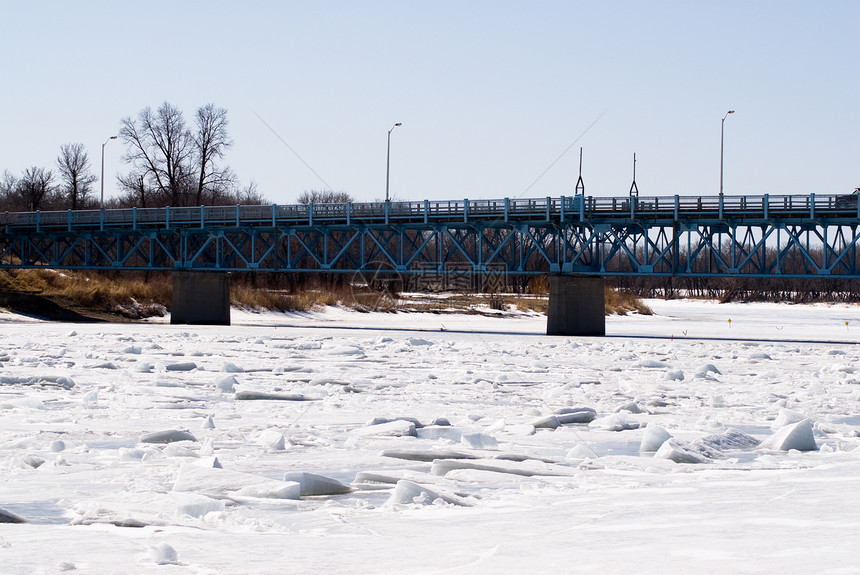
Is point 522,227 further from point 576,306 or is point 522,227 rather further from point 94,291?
point 94,291

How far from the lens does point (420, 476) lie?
884cm

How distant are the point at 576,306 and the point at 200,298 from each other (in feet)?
79.9

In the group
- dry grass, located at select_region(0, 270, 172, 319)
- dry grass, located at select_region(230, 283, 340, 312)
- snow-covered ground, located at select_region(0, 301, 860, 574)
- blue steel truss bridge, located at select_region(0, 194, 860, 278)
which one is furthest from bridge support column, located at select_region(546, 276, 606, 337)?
snow-covered ground, located at select_region(0, 301, 860, 574)

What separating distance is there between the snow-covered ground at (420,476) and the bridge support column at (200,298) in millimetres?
43024

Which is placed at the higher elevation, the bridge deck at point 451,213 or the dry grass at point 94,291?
the bridge deck at point 451,213

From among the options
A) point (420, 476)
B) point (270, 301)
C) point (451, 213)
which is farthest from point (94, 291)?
point (420, 476)

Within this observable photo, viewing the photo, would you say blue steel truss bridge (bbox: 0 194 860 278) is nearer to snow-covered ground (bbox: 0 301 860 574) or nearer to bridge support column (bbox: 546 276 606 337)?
bridge support column (bbox: 546 276 606 337)

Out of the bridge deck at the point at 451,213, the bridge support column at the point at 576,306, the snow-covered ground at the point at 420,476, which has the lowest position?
the snow-covered ground at the point at 420,476

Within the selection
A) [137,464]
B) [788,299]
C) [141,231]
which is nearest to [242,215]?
[141,231]

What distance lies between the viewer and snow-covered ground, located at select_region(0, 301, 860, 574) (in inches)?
233

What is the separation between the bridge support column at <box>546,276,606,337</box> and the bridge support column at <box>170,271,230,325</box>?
21156 millimetres

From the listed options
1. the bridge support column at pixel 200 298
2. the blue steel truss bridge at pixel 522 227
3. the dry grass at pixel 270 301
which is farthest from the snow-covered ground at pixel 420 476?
the dry grass at pixel 270 301

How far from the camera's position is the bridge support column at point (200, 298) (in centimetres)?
6181

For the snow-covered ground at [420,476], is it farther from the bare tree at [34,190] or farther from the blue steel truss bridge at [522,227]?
the bare tree at [34,190]
